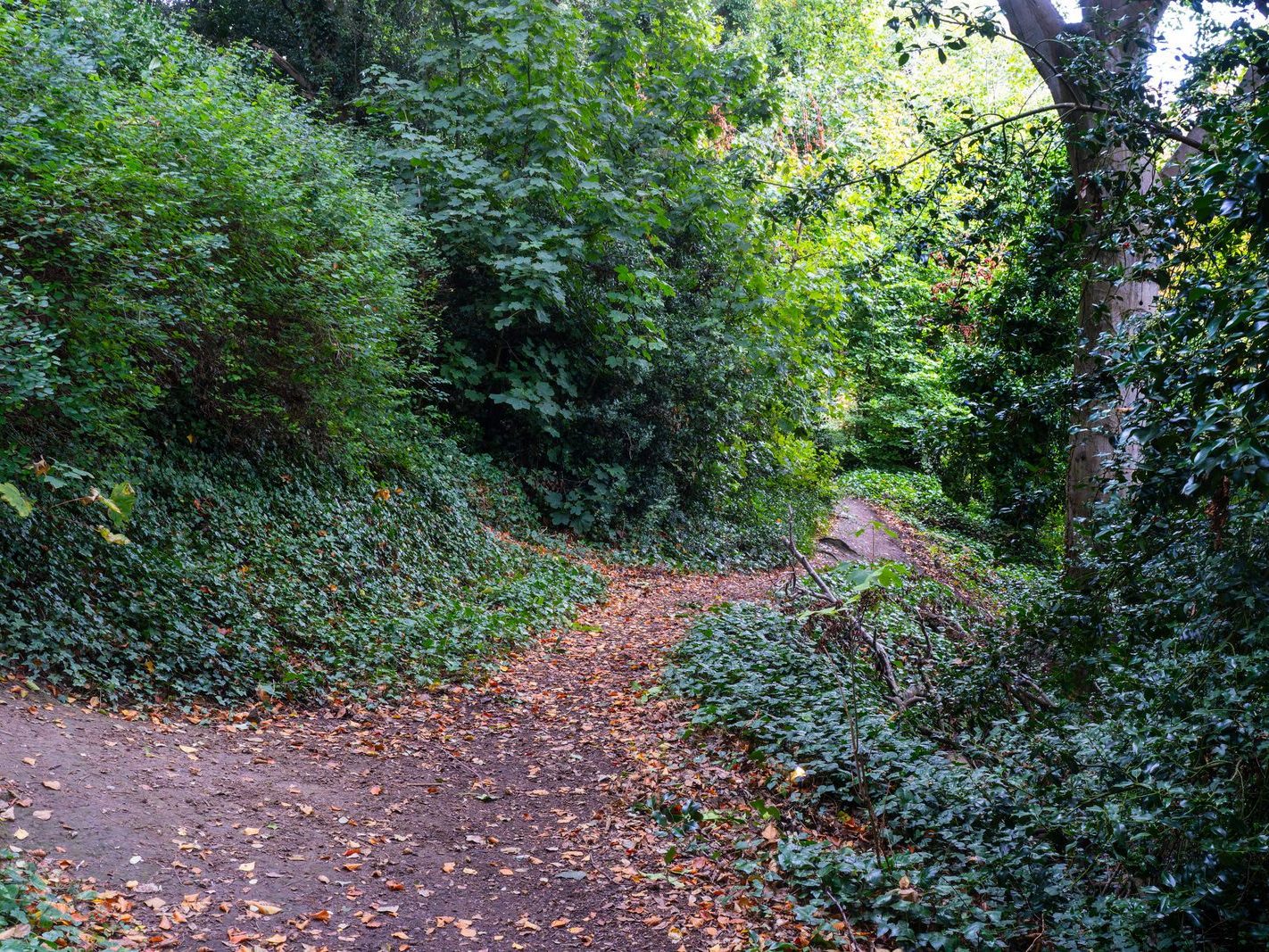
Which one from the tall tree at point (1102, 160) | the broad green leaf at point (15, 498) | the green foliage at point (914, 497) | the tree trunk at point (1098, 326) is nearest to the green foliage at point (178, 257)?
the broad green leaf at point (15, 498)

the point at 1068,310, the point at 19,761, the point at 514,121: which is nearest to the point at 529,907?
the point at 19,761

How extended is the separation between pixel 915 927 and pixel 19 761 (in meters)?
4.45

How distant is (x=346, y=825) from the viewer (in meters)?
5.12

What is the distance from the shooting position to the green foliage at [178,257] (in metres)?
5.55

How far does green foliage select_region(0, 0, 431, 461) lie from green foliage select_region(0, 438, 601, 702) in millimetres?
625

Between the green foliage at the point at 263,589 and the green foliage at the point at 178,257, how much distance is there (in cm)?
63

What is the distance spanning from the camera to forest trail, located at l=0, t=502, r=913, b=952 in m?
4.08

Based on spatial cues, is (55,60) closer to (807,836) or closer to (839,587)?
(807,836)

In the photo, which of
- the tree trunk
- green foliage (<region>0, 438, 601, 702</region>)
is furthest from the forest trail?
the tree trunk

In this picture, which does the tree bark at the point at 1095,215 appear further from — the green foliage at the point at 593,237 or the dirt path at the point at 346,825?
the green foliage at the point at 593,237

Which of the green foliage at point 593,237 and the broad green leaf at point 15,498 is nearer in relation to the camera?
the broad green leaf at point 15,498

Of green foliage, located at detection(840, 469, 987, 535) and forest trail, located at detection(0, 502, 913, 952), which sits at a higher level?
green foliage, located at detection(840, 469, 987, 535)

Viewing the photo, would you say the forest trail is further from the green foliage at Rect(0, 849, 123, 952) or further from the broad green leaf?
the broad green leaf

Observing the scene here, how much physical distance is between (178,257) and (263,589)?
268cm
